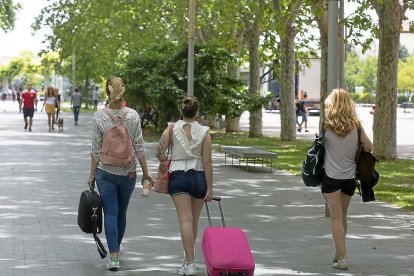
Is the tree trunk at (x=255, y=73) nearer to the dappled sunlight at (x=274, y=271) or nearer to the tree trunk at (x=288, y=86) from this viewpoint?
the tree trunk at (x=288, y=86)

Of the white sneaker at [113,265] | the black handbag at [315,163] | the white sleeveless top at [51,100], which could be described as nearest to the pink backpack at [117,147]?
the white sneaker at [113,265]

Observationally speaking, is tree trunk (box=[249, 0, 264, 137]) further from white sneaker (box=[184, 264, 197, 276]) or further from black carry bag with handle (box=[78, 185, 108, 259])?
white sneaker (box=[184, 264, 197, 276])

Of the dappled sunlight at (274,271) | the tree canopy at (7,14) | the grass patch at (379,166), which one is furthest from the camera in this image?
the tree canopy at (7,14)

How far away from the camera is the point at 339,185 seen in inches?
387

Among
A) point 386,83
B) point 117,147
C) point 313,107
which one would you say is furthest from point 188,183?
point 313,107

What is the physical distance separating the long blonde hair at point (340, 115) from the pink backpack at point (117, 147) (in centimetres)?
182

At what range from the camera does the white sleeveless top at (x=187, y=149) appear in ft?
30.5

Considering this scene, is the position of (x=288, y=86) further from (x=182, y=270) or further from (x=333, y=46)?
(x=182, y=270)

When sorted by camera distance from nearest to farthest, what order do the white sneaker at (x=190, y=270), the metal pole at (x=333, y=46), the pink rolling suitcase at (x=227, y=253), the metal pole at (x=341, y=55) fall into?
1. the pink rolling suitcase at (x=227, y=253)
2. the white sneaker at (x=190, y=270)
3. the metal pole at (x=333, y=46)
4. the metal pole at (x=341, y=55)

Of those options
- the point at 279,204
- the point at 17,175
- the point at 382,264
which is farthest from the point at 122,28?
the point at 382,264

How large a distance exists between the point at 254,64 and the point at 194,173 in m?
30.6

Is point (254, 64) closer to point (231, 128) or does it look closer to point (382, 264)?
point (231, 128)

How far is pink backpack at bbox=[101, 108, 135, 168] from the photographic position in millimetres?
9500

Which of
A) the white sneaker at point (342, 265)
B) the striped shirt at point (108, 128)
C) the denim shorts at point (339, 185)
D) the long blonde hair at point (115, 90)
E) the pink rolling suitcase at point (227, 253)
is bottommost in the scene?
the white sneaker at point (342, 265)
